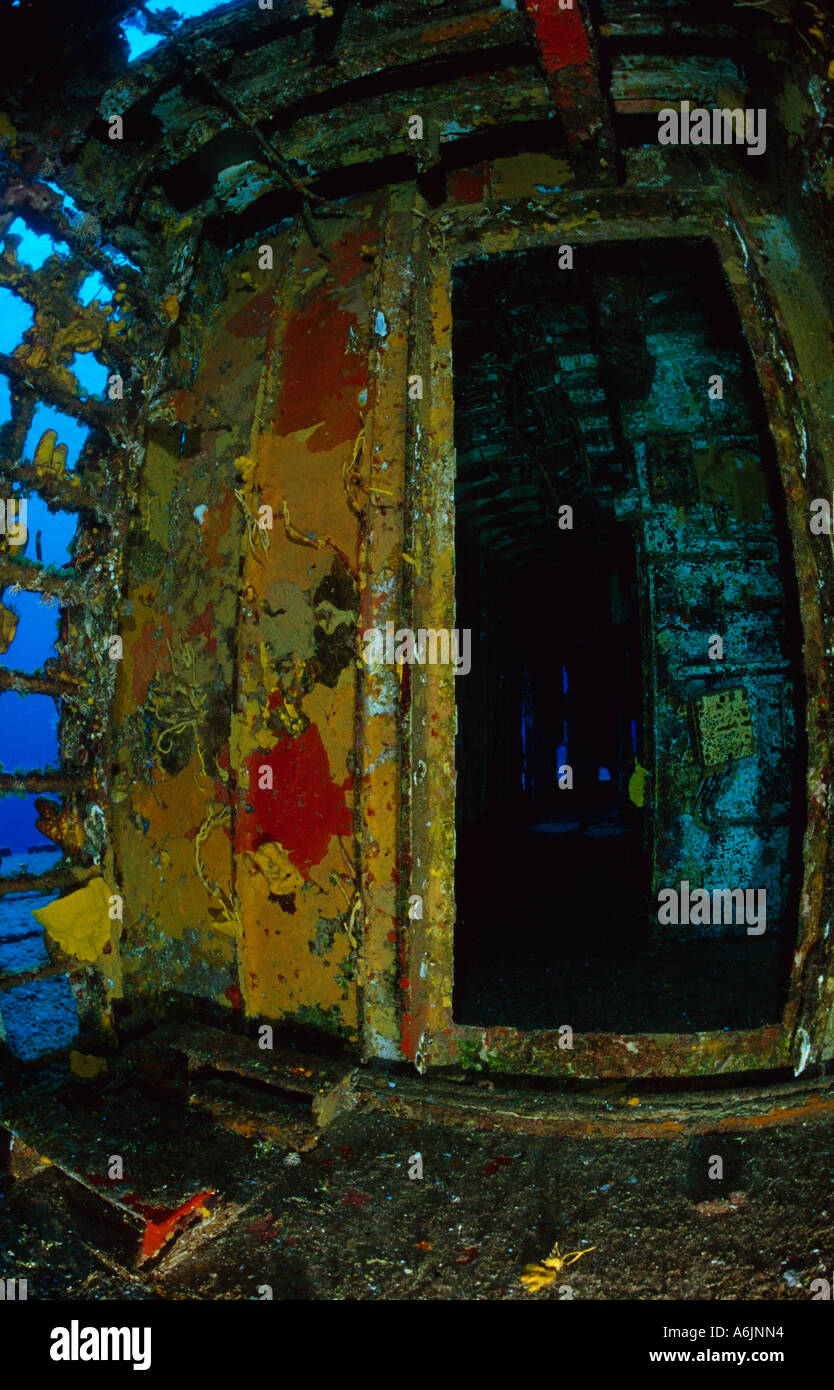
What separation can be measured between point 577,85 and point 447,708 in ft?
7.45

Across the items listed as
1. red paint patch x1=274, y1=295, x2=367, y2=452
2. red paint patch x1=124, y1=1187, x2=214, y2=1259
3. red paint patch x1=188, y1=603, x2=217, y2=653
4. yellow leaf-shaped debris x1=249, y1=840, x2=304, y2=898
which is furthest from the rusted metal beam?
red paint patch x1=124, y1=1187, x2=214, y2=1259

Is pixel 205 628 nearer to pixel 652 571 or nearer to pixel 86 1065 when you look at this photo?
pixel 86 1065

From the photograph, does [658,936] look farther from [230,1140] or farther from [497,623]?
[497,623]

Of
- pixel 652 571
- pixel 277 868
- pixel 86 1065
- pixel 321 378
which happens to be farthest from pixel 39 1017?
pixel 652 571

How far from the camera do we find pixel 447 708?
94.7 inches

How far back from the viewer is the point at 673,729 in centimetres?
464

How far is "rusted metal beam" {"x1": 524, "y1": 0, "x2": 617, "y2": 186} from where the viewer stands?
2164 mm

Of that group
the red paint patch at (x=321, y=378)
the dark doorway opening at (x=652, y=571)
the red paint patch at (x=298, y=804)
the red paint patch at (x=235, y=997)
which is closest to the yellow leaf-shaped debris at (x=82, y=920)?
the red paint patch at (x=235, y=997)

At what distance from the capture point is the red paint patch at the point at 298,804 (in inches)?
93.1

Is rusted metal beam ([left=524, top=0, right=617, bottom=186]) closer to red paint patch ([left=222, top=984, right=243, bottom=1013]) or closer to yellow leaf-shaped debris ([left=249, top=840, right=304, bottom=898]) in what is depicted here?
yellow leaf-shaped debris ([left=249, top=840, right=304, bottom=898])

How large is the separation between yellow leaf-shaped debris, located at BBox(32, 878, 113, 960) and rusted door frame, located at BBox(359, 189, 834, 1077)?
1.16 meters

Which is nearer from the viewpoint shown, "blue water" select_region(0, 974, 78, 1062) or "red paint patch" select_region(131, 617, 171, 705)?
"red paint patch" select_region(131, 617, 171, 705)

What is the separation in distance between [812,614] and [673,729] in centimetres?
231
